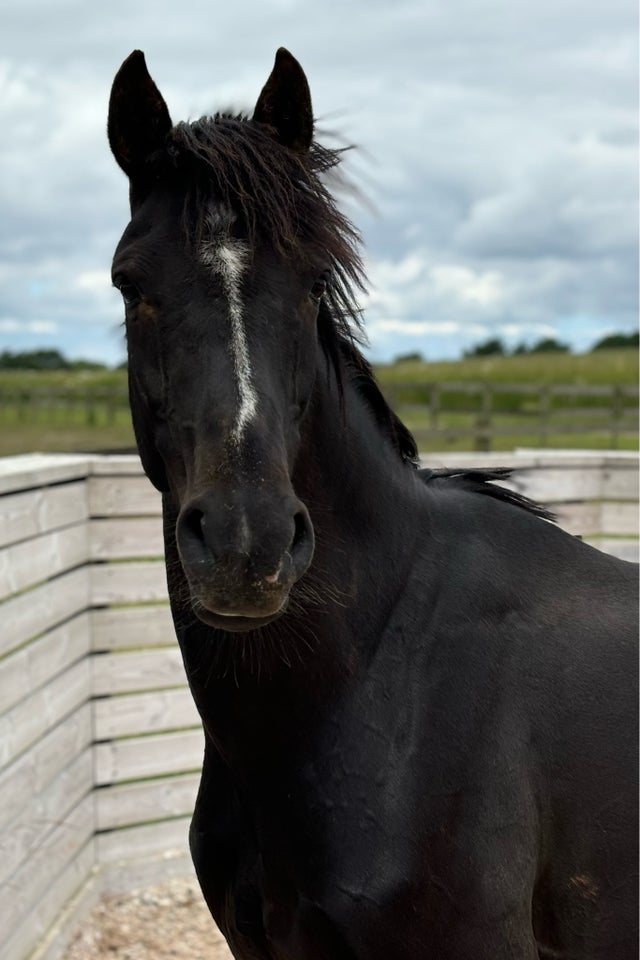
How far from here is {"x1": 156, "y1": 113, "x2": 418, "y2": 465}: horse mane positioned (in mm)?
2129

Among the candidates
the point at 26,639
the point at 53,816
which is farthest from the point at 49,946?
the point at 26,639

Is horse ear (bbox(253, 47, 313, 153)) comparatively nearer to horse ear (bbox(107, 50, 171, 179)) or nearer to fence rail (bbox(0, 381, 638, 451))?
horse ear (bbox(107, 50, 171, 179))

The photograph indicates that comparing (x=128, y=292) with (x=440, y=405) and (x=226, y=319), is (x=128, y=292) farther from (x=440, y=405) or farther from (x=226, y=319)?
(x=440, y=405)

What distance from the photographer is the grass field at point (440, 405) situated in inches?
779

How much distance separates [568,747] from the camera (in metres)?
2.33

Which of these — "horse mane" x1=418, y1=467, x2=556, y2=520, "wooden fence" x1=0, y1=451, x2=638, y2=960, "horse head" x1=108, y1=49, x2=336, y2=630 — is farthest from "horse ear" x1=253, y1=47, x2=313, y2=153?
"wooden fence" x1=0, y1=451, x2=638, y2=960

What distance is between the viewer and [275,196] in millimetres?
2150

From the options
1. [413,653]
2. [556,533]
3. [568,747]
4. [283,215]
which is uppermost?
[283,215]

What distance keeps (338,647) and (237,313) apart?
2.56 ft

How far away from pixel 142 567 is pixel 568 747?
9.55 feet

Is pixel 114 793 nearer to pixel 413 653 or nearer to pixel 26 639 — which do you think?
pixel 26 639

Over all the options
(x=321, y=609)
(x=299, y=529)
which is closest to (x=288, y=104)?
(x=299, y=529)

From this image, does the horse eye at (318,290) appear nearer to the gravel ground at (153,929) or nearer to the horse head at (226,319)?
the horse head at (226,319)

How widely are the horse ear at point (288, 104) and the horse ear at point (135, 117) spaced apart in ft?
0.75
